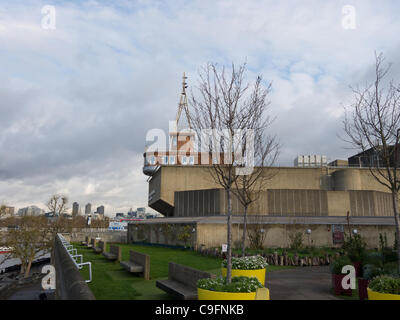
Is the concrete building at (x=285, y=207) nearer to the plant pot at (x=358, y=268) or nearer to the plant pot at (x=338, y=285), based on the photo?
the plant pot at (x=358, y=268)

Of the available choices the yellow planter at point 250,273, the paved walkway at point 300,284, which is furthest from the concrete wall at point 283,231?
the yellow planter at point 250,273

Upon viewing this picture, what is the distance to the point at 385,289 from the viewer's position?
678 centimetres

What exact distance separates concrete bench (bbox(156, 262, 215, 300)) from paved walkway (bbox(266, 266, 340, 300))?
300cm

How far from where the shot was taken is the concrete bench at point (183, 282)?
311 inches

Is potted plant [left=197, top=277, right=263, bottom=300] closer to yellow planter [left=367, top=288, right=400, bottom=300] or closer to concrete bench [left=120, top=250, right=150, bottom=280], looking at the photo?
yellow planter [left=367, top=288, right=400, bottom=300]

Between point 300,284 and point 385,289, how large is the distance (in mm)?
6116

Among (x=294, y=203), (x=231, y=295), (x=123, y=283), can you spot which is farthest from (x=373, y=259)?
(x=294, y=203)

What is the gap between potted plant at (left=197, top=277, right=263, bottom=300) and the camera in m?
6.42

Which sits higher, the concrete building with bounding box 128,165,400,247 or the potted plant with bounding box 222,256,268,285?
the concrete building with bounding box 128,165,400,247

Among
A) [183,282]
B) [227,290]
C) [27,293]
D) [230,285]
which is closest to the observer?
[227,290]

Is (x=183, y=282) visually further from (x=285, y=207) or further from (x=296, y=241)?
(x=285, y=207)

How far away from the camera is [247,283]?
684 cm

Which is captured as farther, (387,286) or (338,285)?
(338,285)

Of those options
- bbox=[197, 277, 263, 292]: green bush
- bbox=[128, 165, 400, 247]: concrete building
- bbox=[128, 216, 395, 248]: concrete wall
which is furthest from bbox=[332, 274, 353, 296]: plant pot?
bbox=[128, 165, 400, 247]: concrete building
